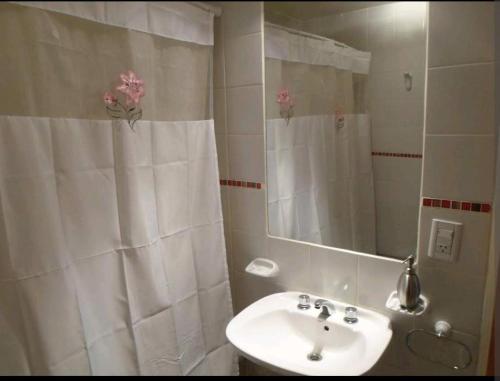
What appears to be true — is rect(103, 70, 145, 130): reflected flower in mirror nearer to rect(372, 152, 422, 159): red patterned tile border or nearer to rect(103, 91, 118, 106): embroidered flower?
rect(103, 91, 118, 106): embroidered flower

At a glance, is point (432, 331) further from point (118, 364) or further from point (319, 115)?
point (118, 364)

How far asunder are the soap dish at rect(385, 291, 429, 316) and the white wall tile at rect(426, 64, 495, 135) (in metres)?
0.53

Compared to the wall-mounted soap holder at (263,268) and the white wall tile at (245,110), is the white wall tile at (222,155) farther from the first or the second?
the wall-mounted soap holder at (263,268)

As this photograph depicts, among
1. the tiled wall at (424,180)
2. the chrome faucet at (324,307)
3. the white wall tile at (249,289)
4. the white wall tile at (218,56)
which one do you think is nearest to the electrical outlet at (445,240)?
the tiled wall at (424,180)

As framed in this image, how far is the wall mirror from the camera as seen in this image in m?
1.05

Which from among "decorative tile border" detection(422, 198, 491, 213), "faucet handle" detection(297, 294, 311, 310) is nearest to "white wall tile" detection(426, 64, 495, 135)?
"decorative tile border" detection(422, 198, 491, 213)

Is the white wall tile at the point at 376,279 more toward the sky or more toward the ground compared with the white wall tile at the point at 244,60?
more toward the ground

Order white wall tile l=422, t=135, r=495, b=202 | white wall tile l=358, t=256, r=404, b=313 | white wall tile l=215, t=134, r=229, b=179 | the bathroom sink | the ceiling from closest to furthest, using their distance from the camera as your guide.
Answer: the ceiling < white wall tile l=422, t=135, r=495, b=202 < the bathroom sink < white wall tile l=358, t=256, r=404, b=313 < white wall tile l=215, t=134, r=229, b=179

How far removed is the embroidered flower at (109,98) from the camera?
1.09 m

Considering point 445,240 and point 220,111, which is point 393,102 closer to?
point 445,240

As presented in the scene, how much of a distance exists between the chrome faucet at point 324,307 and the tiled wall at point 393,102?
0.27m

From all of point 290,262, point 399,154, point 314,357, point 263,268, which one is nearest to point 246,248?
point 263,268

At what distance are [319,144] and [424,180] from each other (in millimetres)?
400

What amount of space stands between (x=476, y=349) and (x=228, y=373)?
100cm
